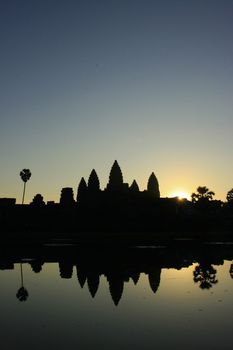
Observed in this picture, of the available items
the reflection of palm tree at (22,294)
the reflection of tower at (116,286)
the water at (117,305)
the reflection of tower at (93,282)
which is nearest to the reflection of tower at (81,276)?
the water at (117,305)

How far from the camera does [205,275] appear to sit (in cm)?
2877

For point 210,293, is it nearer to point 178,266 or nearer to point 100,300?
point 100,300

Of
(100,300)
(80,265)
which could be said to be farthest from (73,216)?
(100,300)

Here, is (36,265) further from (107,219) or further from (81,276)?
(107,219)

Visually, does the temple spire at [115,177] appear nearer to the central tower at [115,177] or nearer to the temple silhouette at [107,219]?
the central tower at [115,177]

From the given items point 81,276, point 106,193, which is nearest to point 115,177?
point 106,193

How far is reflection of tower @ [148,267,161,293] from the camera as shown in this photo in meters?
23.9

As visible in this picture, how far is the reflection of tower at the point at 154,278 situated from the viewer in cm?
2390

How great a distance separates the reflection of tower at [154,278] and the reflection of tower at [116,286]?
5.33 feet

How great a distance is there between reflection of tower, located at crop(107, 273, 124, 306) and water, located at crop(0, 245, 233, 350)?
0.17 feet

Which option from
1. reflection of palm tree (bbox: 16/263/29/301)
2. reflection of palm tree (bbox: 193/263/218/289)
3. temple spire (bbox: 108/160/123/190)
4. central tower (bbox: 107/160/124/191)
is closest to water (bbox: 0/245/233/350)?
reflection of palm tree (bbox: 193/263/218/289)

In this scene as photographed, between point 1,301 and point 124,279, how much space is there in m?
8.09

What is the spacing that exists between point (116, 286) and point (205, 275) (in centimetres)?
744

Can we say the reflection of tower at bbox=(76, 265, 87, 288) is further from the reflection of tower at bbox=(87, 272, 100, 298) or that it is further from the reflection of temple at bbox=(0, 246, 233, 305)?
the reflection of tower at bbox=(87, 272, 100, 298)
